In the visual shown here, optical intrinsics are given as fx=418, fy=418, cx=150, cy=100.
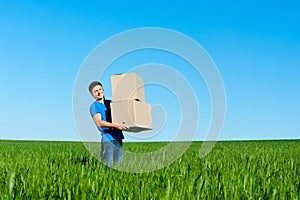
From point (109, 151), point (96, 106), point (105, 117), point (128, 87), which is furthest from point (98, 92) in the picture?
point (109, 151)

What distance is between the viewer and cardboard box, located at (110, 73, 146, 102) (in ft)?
20.5

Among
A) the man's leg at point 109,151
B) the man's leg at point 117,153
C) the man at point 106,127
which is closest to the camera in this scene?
the man at point 106,127

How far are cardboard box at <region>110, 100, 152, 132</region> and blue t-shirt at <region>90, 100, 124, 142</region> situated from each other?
0.22 metres

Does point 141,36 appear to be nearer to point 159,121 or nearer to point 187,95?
point 187,95

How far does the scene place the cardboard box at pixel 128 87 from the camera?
625 cm

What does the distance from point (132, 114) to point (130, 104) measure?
6.0 inches

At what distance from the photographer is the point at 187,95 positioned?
5.23m

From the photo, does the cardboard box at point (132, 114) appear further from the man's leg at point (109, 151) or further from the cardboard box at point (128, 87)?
the man's leg at point (109, 151)

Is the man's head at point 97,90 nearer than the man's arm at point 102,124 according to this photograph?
No

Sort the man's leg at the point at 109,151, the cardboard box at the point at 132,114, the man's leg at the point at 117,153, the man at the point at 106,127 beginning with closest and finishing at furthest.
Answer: the cardboard box at the point at 132,114 < the man at the point at 106,127 < the man's leg at the point at 109,151 < the man's leg at the point at 117,153

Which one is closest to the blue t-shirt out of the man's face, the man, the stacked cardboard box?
the man

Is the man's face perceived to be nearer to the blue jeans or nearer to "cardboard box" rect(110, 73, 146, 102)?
"cardboard box" rect(110, 73, 146, 102)

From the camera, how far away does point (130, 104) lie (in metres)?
6.20

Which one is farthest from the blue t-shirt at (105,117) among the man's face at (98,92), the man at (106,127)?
the man's face at (98,92)
